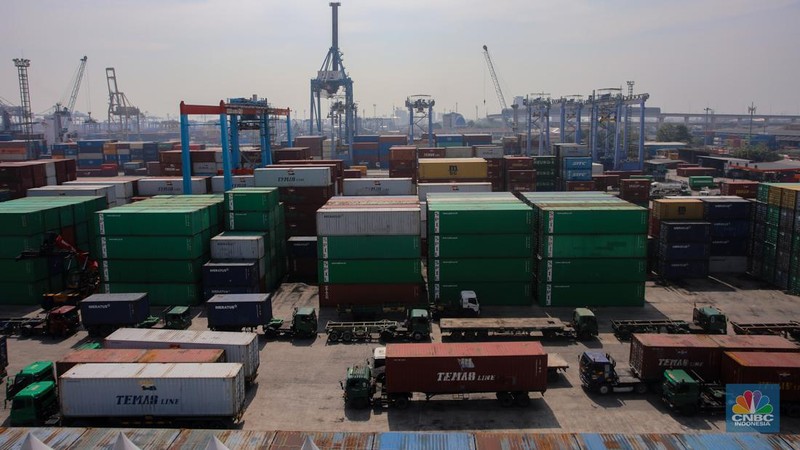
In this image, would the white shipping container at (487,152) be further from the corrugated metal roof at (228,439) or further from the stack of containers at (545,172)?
the corrugated metal roof at (228,439)

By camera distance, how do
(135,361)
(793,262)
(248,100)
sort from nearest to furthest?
1. (135,361)
2. (793,262)
3. (248,100)

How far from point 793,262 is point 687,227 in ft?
23.0

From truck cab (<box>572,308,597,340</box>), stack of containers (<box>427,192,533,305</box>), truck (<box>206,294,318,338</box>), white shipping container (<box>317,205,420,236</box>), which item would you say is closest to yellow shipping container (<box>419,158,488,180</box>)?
stack of containers (<box>427,192,533,305</box>)

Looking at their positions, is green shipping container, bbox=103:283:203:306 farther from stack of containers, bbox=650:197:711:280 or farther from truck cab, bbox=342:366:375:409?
stack of containers, bbox=650:197:711:280

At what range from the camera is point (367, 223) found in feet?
123

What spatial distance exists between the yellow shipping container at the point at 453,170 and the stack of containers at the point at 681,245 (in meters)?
17.6

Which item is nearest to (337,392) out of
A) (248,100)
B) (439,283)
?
(439,283)

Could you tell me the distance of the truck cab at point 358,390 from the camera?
24.5 m

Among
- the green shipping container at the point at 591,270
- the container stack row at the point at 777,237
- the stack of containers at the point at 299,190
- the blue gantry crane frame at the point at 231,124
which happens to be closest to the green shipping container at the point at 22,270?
the blue gantry crane frame at the point at 231,124

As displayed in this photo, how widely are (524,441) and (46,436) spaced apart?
15.9 meters

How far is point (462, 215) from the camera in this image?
122ft

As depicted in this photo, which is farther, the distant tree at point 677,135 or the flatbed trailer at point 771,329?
the distant tree at point 677,135

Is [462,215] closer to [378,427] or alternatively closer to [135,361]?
[378,427]

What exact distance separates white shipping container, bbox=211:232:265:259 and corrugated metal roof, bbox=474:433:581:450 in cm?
2472
